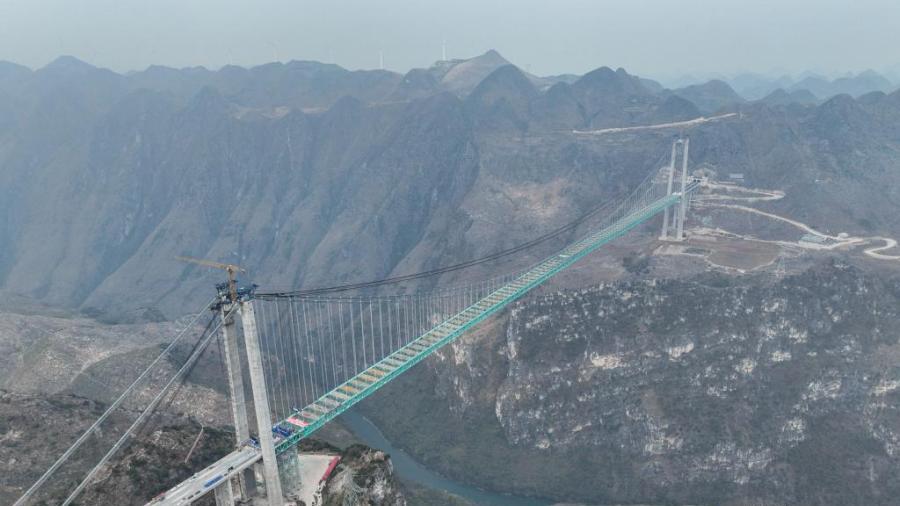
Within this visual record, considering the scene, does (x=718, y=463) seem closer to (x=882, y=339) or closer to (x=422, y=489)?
(x=882, y=339)

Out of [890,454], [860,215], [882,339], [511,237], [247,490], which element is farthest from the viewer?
[511,237]

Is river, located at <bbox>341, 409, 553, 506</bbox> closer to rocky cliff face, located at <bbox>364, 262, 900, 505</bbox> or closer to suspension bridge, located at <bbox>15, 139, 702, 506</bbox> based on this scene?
rocky cliff face, located at <bbox>364, 262, 900, 505</bbox>

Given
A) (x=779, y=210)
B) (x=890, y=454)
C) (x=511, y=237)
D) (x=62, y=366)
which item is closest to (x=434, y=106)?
(x=511, y=237)

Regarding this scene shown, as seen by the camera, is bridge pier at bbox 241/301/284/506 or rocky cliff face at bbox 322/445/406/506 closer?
bridge pier at bbox 241/301/284/506

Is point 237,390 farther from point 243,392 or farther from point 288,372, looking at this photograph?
point 288,372

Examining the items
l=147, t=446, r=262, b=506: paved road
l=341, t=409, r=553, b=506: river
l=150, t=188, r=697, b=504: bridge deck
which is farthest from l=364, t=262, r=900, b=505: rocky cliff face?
l=147, t=446, r=262, b=506: paved road

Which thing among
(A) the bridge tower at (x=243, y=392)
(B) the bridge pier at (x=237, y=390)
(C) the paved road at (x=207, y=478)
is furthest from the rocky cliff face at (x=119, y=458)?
(C) the paved road at (x=207, y=478)

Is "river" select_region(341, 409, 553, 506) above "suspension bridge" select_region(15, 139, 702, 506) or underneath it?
underneath
